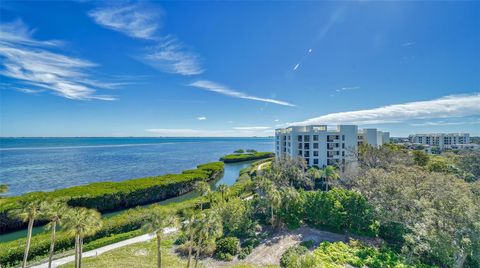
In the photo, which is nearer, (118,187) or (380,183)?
(380,183)

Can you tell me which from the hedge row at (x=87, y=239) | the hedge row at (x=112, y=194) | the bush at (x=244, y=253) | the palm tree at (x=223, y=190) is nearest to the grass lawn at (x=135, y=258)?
the hedge row at (x=87, y=239)

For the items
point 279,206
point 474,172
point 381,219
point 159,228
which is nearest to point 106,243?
point 159,228

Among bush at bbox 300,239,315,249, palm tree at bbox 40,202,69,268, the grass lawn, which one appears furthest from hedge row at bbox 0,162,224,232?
bush at bbox 300,239,315,249

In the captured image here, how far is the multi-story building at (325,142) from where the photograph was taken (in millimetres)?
51750

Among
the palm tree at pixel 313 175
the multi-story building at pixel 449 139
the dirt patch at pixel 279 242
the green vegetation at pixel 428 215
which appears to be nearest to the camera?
the green vegetation at pixel 428 215

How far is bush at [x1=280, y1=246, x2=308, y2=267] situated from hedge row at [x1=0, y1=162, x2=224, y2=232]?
85.2ft

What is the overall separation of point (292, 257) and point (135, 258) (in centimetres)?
1346

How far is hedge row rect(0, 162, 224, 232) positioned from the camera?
88.4ft

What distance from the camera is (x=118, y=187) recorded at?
1401 inches

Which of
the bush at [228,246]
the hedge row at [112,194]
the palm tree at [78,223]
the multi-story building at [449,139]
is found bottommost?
the bush at [228,246]

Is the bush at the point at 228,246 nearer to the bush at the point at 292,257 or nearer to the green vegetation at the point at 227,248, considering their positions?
the green vegetation at the point at 227,248

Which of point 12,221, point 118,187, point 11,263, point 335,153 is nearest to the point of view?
point 11,263

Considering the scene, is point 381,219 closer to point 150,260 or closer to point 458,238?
point 458,238

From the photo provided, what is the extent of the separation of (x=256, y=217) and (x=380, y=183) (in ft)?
46.7
